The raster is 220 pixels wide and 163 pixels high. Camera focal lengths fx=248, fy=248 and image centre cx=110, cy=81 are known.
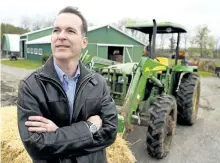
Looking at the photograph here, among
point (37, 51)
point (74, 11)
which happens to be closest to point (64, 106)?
point (74, 11)

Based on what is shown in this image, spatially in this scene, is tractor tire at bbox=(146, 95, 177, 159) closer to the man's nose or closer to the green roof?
the green roof

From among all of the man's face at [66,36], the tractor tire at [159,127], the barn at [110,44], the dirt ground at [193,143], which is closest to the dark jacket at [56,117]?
Answer: the man's face at [66,36]

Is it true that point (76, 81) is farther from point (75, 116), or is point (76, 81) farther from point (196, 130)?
point (196, 130)

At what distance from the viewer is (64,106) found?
1.59m

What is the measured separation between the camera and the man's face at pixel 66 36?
64.0 inches

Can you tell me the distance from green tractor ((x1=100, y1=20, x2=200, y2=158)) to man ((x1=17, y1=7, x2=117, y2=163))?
1957mm

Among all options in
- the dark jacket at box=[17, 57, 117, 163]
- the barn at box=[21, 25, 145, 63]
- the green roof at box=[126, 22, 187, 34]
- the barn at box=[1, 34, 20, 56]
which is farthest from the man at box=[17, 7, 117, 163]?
the barn at box=[1, 34, 20, 56]

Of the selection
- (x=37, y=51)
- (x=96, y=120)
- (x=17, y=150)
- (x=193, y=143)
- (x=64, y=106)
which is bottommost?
(x=193, y=143)

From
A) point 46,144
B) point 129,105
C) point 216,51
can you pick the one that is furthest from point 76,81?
point 216,51

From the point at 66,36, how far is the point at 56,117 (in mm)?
535

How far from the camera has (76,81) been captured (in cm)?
170

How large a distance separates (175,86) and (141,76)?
86.9 inches

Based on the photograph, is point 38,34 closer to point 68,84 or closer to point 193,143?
point 193,143

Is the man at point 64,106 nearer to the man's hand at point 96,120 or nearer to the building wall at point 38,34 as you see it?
the man's hand at point 96,120
